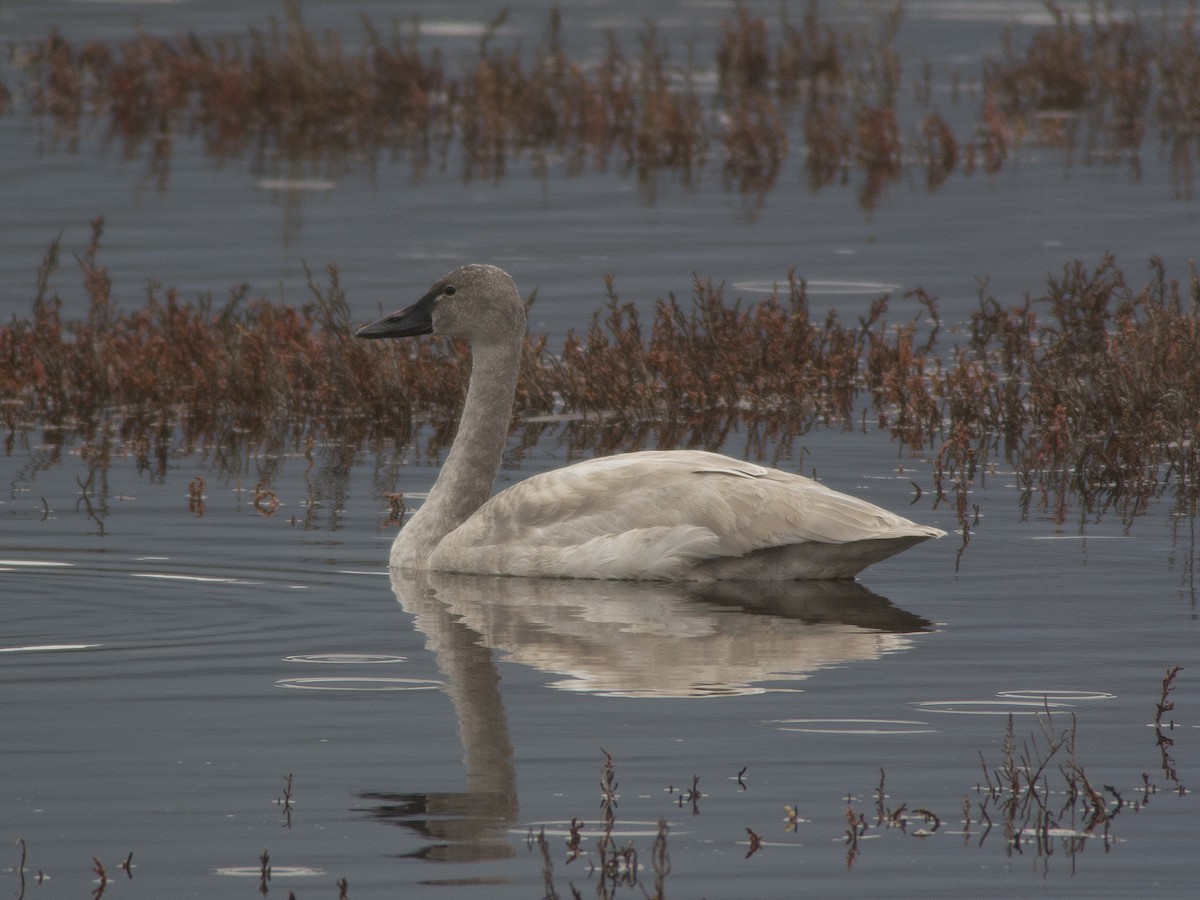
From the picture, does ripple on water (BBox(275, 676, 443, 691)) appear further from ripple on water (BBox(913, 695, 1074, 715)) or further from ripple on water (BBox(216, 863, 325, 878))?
ripple on water (BBox(216, 863, 325, 878))

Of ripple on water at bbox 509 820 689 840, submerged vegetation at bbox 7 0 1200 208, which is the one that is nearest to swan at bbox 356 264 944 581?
ripple on water at bbox 509 820 689 840

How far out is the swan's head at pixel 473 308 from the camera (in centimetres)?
1088

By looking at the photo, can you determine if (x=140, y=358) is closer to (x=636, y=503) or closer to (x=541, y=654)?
(x=636, y=503)

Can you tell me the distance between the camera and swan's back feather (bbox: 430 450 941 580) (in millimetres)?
9344

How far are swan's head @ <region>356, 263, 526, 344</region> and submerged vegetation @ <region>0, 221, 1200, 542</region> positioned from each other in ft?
6.96

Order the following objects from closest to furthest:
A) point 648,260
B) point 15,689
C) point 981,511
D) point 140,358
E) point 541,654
Result: point 15,689, point 541,654, point 981,511, point 140,358, point 648,260

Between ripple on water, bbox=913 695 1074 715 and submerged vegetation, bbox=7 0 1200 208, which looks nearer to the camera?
ripple on water, bbox=913 695 1074 715

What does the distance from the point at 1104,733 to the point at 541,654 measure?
2139 mm

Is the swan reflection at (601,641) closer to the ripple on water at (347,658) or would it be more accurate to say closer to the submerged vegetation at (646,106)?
the ripple on water at (347,658)

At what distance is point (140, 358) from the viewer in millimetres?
14438

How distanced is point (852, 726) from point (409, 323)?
4.56 metres

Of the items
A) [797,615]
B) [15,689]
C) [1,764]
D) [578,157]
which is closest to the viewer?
[1,764]

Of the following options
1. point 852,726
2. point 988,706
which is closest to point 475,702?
point 852,726

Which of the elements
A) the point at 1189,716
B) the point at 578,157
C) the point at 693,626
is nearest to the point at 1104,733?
the point at 1189,716
